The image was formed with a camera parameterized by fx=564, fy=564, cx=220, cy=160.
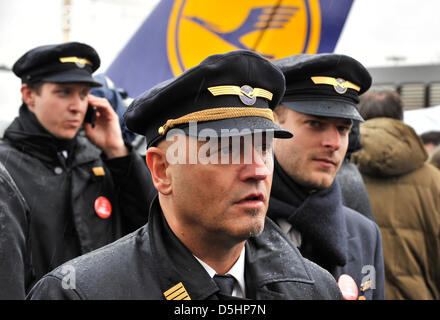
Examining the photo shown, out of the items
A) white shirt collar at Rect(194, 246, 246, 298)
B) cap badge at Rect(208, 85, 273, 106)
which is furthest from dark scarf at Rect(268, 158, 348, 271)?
cap badge at Rect(208, 85, 273, 106)

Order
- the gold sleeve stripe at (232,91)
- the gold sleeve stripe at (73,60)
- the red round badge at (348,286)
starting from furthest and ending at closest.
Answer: the gold sleeve stripe at (73,60), the red round badge at (348,286), the gold sleeve stripe at (232,91)

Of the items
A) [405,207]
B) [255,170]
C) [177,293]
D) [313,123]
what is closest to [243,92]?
[255,170]

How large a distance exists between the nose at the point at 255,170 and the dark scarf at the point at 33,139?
6.93 feet

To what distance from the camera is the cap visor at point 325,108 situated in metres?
2.73

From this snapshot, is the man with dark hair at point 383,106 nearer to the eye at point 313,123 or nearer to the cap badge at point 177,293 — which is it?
the eye at point 313,123

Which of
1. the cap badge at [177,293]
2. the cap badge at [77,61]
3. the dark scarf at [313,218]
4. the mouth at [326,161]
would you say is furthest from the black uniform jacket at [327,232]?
the cap badge at [77,61]

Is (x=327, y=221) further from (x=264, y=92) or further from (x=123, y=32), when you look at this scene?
(x=123, y=32)

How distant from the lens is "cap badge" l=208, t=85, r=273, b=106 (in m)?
2.00

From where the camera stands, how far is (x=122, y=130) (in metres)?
4.37

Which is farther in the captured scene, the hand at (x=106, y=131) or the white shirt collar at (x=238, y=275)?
the hand at (x=106, y=131)

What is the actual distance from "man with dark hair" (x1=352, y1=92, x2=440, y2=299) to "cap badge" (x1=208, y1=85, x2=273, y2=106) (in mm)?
2325
